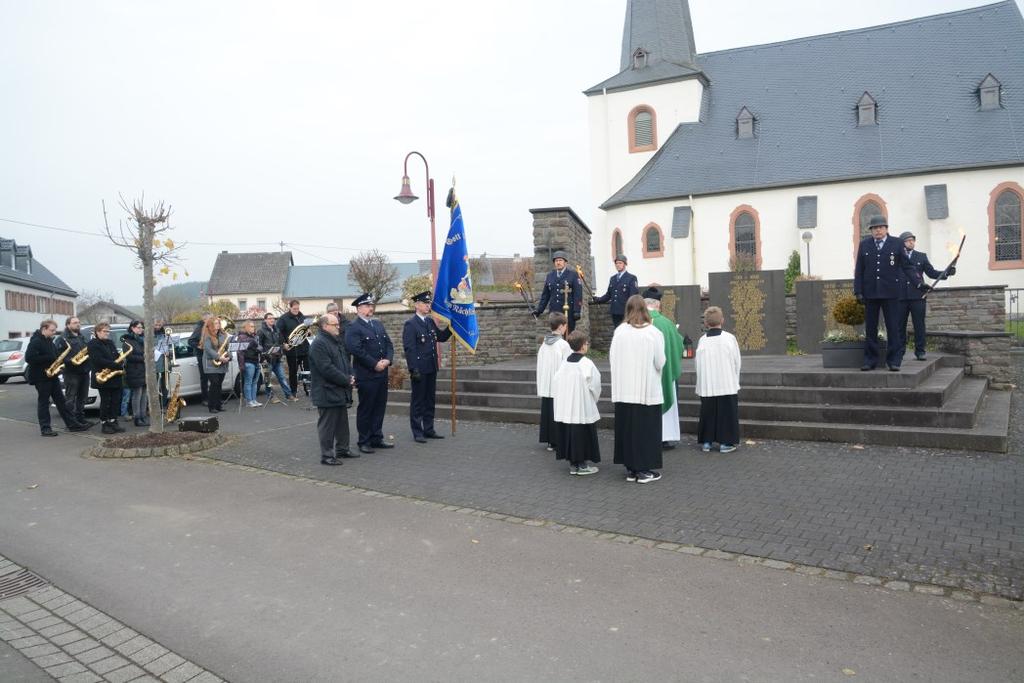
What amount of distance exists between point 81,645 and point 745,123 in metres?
39.8

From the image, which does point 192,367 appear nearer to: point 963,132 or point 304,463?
point 304,463

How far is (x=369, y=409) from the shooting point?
30.2 feet

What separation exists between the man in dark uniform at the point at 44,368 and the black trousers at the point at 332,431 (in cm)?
570

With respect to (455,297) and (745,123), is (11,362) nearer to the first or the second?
(455,297)

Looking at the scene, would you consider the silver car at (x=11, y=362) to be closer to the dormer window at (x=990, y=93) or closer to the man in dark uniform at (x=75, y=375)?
the man in dark uniform at (x=75, y=375)

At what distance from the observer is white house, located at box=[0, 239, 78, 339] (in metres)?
46.8

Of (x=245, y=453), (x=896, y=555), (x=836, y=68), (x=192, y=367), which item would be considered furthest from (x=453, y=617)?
(x=836, y=68)

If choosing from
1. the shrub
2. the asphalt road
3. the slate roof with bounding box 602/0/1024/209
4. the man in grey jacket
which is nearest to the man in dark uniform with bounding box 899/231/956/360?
the shrub

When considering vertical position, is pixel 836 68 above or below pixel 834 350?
above

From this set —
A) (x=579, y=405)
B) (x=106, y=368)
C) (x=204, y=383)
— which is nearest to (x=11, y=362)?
(x=204, y=383)

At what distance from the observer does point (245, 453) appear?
9.20 m

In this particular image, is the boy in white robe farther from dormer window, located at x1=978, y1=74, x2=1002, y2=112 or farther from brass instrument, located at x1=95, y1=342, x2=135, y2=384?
dormer window, located at x1=978, y1=74, x2=1002, y2=112

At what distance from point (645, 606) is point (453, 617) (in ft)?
3.69

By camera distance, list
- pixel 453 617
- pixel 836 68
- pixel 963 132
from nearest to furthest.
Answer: pixel 453 617, pixel 963 132, pixel 836 68
